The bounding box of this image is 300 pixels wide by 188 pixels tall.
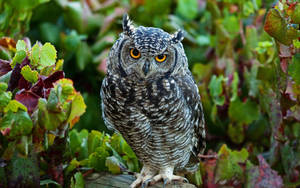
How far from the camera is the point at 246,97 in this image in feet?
13.2

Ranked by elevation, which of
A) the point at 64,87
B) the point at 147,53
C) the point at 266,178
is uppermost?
the point at 147,53

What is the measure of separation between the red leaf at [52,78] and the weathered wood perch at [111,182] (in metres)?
0.74

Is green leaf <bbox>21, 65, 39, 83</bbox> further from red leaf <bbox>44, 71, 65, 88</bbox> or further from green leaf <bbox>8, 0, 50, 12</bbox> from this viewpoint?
green leaf <bbox>8, 0, 50, 12</bbox>

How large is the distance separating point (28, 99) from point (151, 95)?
0.67 meters

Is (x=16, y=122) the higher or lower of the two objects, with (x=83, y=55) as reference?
lower

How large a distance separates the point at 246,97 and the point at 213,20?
3.42 ft

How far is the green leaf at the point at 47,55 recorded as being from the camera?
237 cm

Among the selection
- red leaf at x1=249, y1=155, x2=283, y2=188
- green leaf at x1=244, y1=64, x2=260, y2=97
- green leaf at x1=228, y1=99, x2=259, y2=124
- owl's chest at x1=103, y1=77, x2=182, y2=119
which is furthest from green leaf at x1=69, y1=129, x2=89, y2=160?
green leaf at x1=244, y1=64, x2=260, y2=97

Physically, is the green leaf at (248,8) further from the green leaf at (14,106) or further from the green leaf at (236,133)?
the green leaf at (14,106)

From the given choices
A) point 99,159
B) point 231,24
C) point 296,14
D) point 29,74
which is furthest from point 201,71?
point 29,74

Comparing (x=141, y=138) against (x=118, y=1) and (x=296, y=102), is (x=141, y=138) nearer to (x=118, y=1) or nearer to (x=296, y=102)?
(x=296, y=102)

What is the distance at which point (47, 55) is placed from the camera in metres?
2.39

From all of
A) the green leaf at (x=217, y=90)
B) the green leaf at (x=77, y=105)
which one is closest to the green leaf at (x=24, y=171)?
the green leaf at (x=77, y=105)

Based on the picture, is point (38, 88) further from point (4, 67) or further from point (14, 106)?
point (4, 67)
